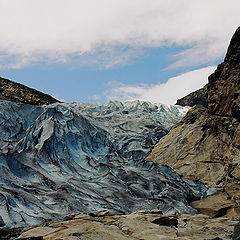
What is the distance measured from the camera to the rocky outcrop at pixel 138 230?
9.26 meters

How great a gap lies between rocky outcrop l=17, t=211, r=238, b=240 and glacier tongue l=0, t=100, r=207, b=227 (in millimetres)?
4060

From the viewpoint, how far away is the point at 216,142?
26703 mm

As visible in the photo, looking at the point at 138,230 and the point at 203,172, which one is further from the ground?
the point at 138,230

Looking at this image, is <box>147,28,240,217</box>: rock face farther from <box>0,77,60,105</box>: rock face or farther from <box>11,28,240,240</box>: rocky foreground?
<box>0,77,60,105</box>: rock face

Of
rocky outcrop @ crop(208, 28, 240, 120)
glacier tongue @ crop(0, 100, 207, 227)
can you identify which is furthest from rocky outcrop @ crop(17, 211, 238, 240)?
rocky outcrop @ crop(208, 28, 240, 120)

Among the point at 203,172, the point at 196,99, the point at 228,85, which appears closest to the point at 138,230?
the point at 203,172

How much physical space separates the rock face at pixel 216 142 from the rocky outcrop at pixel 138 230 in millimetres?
9161

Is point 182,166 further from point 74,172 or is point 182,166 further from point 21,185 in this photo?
point 21,185

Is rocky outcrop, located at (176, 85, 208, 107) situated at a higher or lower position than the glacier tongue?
higher

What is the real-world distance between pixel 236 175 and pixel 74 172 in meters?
10.2

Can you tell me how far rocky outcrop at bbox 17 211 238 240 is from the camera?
9.26 meters

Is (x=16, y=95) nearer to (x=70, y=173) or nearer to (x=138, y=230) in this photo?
(x=70, y=173)

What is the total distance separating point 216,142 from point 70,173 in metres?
12.0

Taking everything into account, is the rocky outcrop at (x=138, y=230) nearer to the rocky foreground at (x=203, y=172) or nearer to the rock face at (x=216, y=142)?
the rocky foreground at (x=203, y=172)
